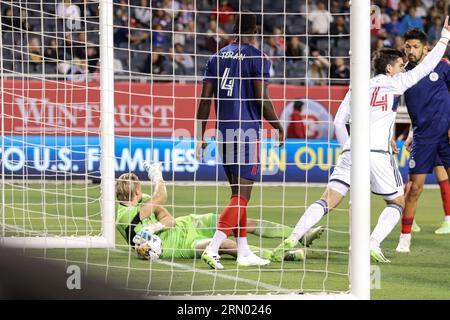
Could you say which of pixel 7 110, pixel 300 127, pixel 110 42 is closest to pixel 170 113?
→ pixel 300 127

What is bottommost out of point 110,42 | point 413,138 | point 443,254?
point 443,254

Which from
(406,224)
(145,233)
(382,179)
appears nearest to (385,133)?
(382,179)

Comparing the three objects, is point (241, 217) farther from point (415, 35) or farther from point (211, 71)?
point (415, 35)

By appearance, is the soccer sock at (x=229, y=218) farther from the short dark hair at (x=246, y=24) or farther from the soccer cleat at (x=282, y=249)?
the short dark hair at (x=246, y=24)

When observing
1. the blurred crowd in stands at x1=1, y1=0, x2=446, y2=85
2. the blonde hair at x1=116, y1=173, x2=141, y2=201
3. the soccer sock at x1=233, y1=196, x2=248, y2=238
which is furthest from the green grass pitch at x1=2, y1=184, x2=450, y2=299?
the blurred crowd in stands at x1=1, y1=0, x2=446, y2=85

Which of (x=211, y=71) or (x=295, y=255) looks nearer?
(x=211, y=71)

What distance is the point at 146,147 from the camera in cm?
1684

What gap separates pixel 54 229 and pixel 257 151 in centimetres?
309

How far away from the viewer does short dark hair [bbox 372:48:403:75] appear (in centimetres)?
837

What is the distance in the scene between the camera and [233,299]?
5734mm

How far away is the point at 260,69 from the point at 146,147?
378 inches

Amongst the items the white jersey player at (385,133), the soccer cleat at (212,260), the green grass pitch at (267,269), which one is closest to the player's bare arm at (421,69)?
the white jersey player at (385,133)

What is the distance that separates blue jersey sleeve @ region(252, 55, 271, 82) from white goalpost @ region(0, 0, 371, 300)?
0.19 m
